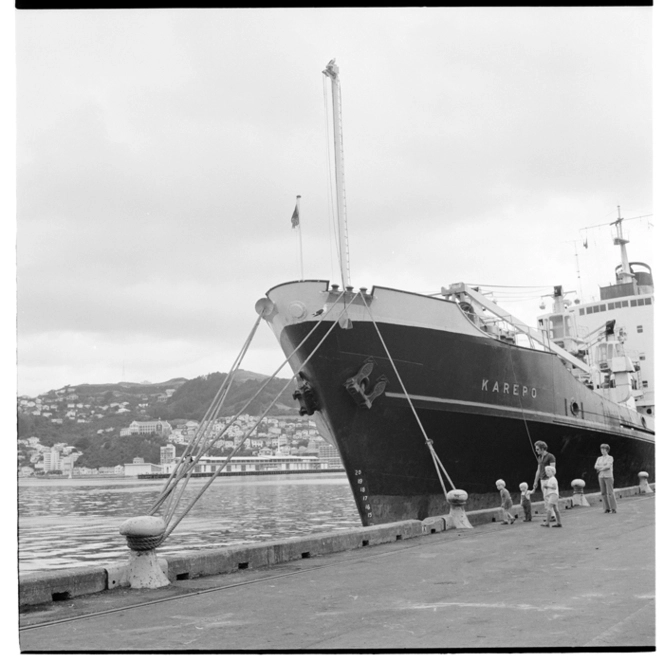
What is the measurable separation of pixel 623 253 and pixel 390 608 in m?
31.6

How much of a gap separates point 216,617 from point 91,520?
37.0 metres

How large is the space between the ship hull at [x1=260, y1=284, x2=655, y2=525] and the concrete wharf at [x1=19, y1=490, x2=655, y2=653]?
7.07m

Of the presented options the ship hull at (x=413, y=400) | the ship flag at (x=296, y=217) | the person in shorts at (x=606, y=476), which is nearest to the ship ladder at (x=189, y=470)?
the ship hull at (x=413, y=400)

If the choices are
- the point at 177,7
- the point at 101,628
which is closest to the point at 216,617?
the point at 101,628

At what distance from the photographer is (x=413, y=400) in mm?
16625

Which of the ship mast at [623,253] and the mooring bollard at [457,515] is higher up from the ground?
the ship mast at [623,253]

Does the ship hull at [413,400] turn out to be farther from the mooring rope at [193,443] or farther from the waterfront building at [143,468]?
the waterfront building at [143,468]

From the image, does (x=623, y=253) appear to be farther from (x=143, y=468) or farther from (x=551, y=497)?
(x=143, y=468)

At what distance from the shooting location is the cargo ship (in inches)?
638

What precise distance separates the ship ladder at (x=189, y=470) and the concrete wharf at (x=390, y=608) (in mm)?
515

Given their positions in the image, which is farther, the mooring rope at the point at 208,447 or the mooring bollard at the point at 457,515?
the mooring bollard at the point at 457,515

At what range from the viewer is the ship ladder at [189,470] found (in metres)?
7.21

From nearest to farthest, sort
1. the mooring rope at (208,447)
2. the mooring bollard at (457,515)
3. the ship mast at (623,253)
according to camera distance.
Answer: the mooring rope at (208,447) < the mooring bollard at (457,515) < the ship mast at (623,253)

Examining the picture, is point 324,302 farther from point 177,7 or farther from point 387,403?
point 177,7
